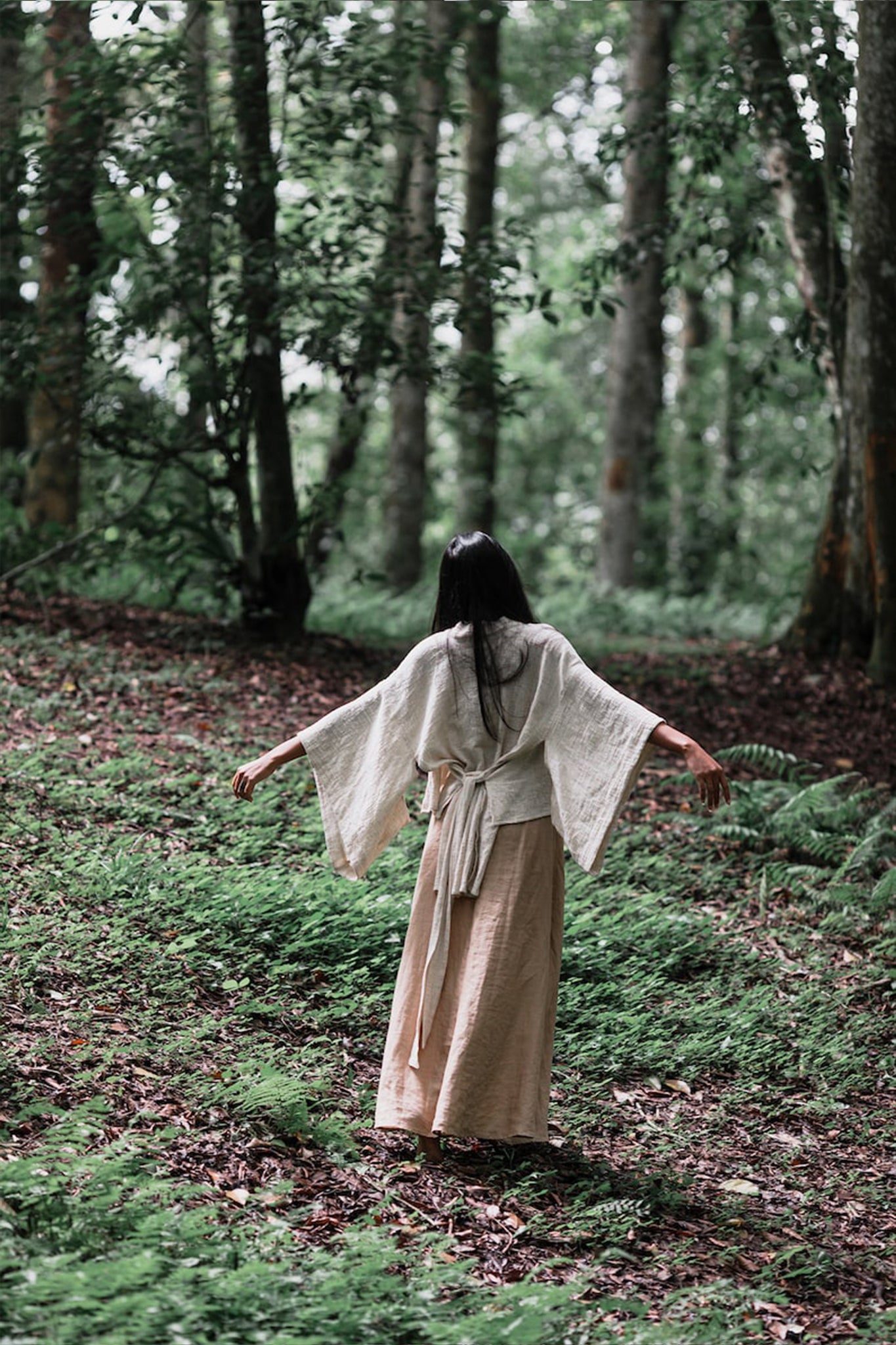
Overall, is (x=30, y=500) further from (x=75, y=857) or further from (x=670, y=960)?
(x=670, y=960)

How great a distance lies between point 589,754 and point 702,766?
Answer: 0.47 m

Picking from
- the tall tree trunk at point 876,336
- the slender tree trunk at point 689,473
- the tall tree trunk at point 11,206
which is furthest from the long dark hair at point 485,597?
the slender tree trunk at point 689,473

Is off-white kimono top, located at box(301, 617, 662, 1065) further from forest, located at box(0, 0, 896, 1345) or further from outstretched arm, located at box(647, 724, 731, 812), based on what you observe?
forest, located at box(0, 0, 896, 1345)

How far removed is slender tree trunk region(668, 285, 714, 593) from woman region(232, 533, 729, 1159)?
18990 millimetres

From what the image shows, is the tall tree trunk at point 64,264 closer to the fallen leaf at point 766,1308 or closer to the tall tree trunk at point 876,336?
the tall tree trunk at point 876,336

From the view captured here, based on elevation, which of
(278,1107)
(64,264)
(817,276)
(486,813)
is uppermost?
(817,276)

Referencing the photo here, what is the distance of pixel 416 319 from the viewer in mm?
11633

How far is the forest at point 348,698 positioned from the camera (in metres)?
4.32

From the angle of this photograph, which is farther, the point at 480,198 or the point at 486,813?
the point at 480,198

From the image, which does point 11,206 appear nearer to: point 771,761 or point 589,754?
point 771,761

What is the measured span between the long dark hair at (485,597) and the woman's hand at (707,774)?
2.36 feet

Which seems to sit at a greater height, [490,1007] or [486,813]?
[486,813]

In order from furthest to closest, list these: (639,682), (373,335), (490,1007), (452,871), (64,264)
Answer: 1. (64,264)
2. (639,682)
3. (373,335)
4. (452,871)
5. (490,1007)

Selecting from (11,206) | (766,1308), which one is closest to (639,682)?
(11,206)
